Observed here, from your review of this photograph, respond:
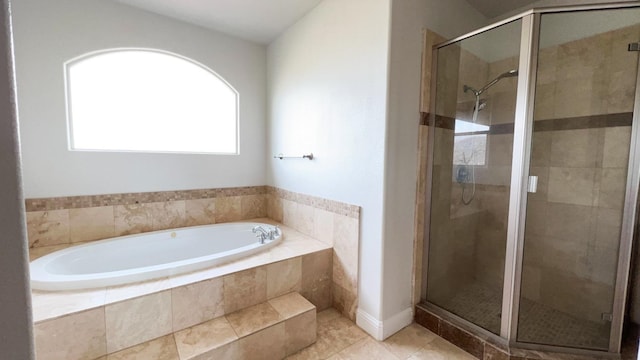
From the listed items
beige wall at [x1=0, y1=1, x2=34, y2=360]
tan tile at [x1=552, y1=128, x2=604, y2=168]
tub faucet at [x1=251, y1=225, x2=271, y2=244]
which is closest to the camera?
beige wall at [x1=0, y1=1, x2=34, y2=360]

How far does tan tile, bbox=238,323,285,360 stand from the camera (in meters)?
1.54

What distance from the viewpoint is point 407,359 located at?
164cm

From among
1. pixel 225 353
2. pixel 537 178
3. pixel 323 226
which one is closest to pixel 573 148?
pixel 537 178

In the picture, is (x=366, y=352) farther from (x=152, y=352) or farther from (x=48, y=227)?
(x=48, y=227)

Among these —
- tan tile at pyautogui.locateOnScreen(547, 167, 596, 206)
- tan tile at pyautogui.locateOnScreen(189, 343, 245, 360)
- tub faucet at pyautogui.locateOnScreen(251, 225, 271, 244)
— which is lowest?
tan tile at pyautogui.locateOnScreen(189, 343, 245, 360)

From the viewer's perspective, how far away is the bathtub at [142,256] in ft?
5.16

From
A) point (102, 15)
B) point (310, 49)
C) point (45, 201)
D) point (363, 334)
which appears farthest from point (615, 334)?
point (102, 15)

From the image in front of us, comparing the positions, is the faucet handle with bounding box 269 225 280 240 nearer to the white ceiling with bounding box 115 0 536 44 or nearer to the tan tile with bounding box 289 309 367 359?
the tan tile with bounding box 289 309 367 359

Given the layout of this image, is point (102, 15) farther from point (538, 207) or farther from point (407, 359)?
point (538, 207)

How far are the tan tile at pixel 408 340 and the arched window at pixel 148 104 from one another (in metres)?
A: 2.45

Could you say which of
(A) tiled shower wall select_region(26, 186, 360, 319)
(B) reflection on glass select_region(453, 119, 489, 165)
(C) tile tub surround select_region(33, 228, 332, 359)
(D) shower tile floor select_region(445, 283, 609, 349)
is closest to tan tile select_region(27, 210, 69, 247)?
(A) tiled shower wall select_region(26, 186, 360, 319)

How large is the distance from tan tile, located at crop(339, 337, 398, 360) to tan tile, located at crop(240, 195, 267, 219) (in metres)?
1.88

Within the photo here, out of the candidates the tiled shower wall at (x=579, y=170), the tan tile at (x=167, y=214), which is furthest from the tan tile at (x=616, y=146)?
the tan tile at (x=167, y=214)

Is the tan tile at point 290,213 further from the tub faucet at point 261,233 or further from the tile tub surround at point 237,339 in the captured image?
the tile tub surround at point 237,339
